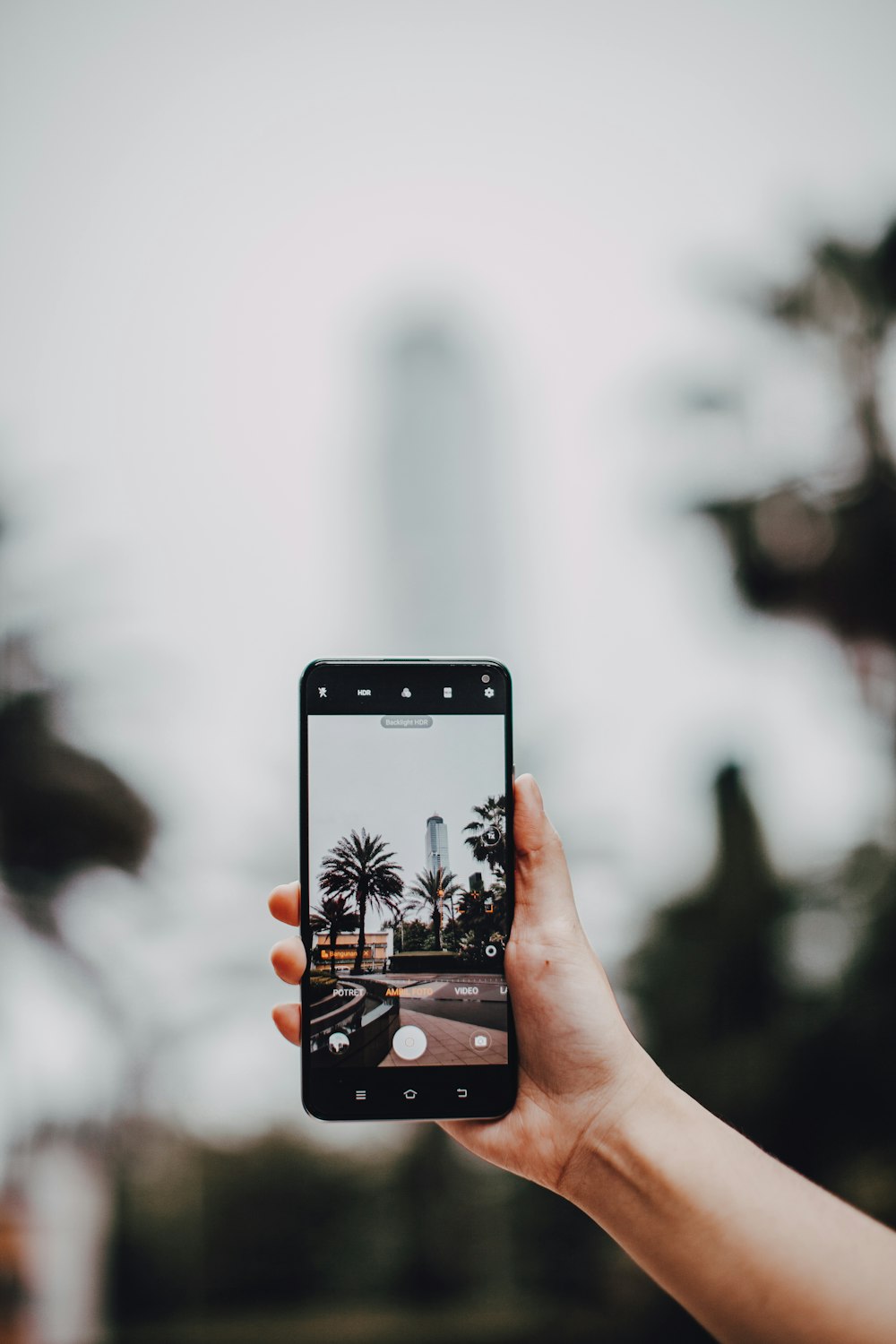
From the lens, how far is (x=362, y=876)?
59cm

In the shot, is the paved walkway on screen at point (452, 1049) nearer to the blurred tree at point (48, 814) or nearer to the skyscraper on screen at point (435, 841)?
the skyscraper on screen at point (435, 841)

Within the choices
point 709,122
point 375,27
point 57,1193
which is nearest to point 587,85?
point 709,122

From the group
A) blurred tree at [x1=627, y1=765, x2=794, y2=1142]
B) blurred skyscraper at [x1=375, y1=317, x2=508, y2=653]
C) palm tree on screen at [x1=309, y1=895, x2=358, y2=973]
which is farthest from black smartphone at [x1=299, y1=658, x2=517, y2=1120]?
blurred tree at [x1=627, y1=765, x2=794, y2=1142]

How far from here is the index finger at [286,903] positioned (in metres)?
0.60

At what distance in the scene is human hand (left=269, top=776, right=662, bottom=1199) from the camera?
54cm

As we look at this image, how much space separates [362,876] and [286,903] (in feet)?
0.17

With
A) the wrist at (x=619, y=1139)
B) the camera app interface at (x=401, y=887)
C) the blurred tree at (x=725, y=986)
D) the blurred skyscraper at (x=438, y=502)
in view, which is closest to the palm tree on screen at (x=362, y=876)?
the camera app interface at (x=401, y=887)

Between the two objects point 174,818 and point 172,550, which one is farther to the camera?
point 174,818

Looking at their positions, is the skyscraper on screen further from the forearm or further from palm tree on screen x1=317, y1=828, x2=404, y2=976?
the forearm

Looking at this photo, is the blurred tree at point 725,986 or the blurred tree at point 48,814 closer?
the blurred tree at point 48,814

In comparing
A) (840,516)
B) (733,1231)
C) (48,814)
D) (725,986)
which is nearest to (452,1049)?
(733,1231)

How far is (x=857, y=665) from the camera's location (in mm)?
2082

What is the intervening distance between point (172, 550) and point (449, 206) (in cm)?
80

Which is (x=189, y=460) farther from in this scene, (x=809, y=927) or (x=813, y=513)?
(x=809, y=927)
